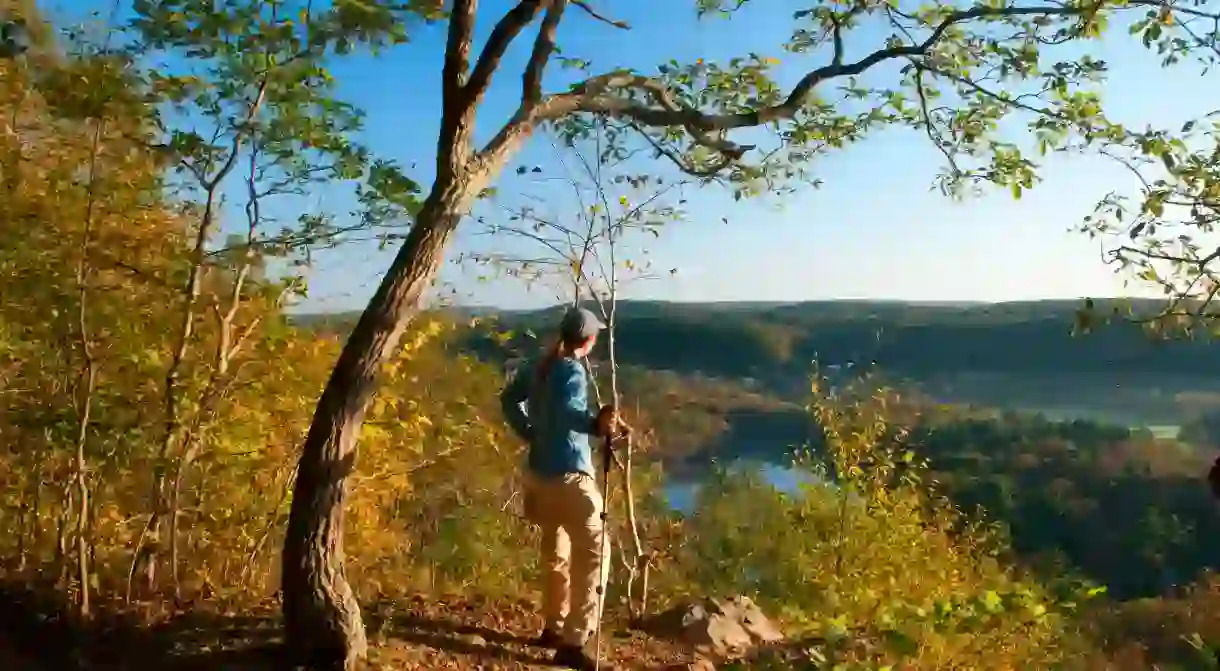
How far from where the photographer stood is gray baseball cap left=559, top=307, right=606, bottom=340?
12.9ft

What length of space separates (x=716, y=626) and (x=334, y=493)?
217 centimetres

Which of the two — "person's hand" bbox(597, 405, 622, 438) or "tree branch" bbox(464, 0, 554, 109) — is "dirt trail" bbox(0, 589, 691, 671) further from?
"tree branch" bbox(464, 0, 554, 109)

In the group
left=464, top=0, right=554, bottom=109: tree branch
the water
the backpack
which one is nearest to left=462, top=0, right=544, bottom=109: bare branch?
left=464, top=0, right=554, bottom=109: tree branch

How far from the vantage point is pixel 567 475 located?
3.87 m

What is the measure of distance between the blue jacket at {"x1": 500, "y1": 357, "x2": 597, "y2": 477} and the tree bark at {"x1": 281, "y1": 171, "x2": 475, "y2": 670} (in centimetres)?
66

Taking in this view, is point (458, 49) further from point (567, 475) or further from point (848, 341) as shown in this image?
point (848, 341)

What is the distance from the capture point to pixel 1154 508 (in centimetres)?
2058

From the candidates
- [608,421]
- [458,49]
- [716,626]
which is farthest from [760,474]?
[458,49]

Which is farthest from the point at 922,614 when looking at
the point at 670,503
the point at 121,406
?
the point at 670,503

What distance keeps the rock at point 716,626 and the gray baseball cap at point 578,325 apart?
5.72 feet

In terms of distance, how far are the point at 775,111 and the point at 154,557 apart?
3.99 meters

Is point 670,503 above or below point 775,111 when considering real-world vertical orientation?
below

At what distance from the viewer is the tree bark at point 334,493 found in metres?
3.59

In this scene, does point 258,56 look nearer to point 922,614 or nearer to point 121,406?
point 121,406
